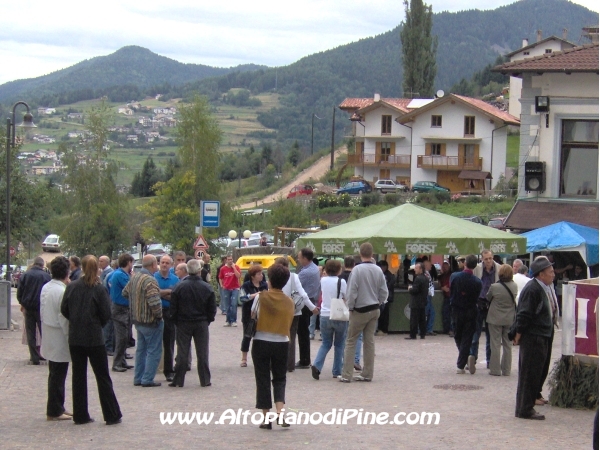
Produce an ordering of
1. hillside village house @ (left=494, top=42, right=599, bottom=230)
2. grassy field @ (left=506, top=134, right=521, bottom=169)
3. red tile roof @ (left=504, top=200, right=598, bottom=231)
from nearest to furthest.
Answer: hillside village house @ (left=494, top=42, right=599, bottom=230), red tile roof @ (left=504, top=200, right=598, bottom=231), grassy field @ (left=506, top=134, right=521, bottom=169)

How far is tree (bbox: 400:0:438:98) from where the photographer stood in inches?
3575

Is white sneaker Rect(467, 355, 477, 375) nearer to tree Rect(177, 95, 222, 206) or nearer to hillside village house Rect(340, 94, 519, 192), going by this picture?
tree Rect(177, 95, 222, 206)

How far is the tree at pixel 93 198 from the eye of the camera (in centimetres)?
5259

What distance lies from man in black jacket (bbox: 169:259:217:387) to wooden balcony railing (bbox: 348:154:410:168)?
7120cm

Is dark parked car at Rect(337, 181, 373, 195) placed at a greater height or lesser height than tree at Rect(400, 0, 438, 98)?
lesser

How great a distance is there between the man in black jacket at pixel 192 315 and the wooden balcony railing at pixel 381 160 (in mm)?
71197

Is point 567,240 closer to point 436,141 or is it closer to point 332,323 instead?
point 332,323

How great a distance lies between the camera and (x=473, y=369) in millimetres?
13297

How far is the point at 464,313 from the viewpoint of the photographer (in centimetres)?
1329

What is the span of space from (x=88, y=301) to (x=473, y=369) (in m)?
6.38

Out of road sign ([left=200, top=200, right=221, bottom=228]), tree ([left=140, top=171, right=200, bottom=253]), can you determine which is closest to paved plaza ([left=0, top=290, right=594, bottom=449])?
road sign ([left=200, top=200, right=221, bottom=228])

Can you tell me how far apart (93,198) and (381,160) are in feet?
117

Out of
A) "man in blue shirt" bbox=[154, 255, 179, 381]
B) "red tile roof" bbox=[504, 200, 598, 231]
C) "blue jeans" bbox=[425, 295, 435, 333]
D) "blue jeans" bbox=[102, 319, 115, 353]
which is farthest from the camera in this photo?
"red tile roof" bbox=[504, 200, 598, 231]

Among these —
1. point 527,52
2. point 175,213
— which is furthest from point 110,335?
point 527,52
